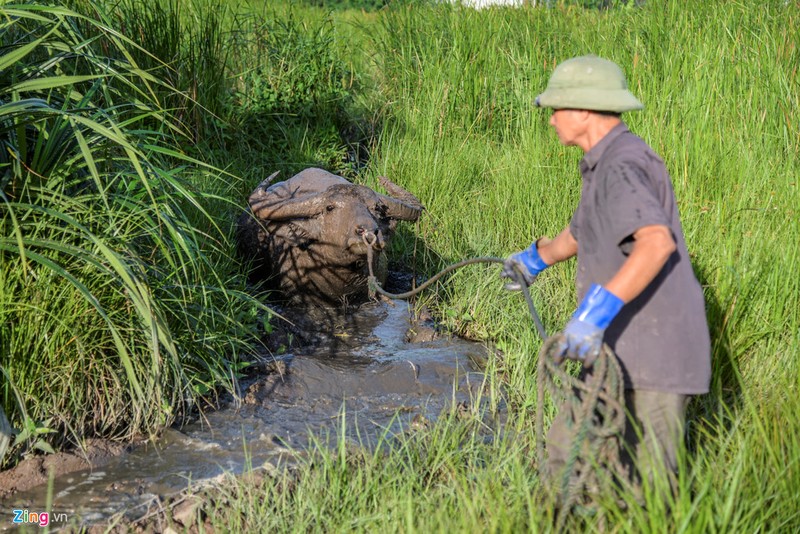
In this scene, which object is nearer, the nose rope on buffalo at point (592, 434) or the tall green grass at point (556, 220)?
the nose rope on buffalo at point (592, 434)

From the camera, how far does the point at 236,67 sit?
28.8ft

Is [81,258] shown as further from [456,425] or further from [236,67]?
[236,67]

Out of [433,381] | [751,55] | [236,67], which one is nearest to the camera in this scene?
[433,381]

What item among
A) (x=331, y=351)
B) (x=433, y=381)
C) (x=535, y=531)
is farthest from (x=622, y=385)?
(x=331, y=351)

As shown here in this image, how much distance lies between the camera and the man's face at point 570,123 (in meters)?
3.29

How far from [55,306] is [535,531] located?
2.55 meters

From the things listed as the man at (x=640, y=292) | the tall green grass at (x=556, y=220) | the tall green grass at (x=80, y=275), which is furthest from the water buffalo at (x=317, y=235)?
the man at (x=640, y=292)

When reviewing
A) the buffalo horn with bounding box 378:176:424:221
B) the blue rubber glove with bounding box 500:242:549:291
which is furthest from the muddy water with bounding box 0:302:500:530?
the blue rubber glove with bounding box 500:242:549:291

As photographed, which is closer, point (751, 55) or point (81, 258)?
point (81, 258)

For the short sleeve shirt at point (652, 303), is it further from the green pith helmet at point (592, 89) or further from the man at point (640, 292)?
the green pith helmet at point (592, 89)

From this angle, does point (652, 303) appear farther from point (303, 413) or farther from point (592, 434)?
point (303, 413)

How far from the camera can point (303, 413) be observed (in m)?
4.91

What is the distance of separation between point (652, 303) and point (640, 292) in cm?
22

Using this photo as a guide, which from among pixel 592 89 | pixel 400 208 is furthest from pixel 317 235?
pixel 592 89
